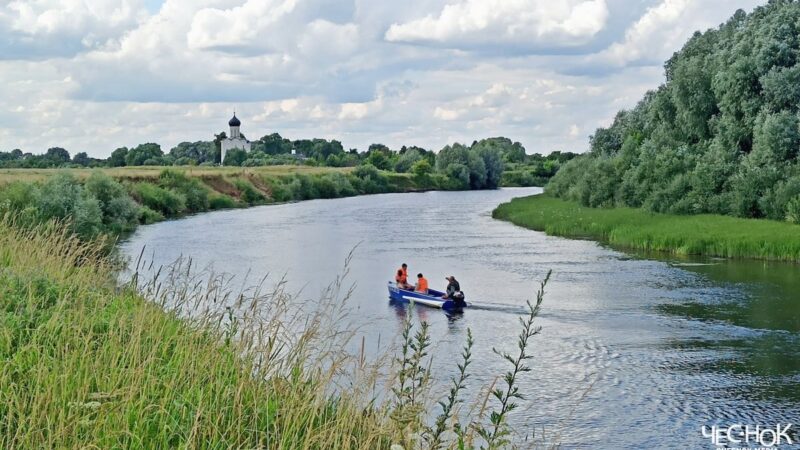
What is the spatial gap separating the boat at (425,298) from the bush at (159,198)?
4545 cm

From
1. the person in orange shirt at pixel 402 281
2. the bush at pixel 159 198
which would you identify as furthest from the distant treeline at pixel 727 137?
the bush at pixel 159 198

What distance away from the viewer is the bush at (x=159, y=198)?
2852 inches

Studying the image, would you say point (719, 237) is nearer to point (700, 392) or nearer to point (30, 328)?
point (700, 392)

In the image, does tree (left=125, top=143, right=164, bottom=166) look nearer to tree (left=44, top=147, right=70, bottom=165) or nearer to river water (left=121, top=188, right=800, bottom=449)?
tree (left=44, top=147, right=70, bottom=165)

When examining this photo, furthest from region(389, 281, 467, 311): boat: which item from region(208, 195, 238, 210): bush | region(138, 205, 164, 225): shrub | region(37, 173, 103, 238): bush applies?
region(208, 195, 238, 210): bush

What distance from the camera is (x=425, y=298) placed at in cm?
2952

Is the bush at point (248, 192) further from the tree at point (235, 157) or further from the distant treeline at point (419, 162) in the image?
the tree at point (235, 157)

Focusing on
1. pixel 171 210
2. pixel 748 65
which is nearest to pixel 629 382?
pixel 748 65

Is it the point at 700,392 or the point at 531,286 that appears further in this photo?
the point at 531,286

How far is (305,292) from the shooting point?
30.7 meters

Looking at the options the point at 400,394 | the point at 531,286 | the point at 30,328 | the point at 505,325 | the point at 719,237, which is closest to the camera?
the point at 400,394

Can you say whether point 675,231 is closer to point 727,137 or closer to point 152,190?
point 727,137

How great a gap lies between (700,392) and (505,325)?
8.57 m

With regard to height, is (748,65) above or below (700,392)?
above
